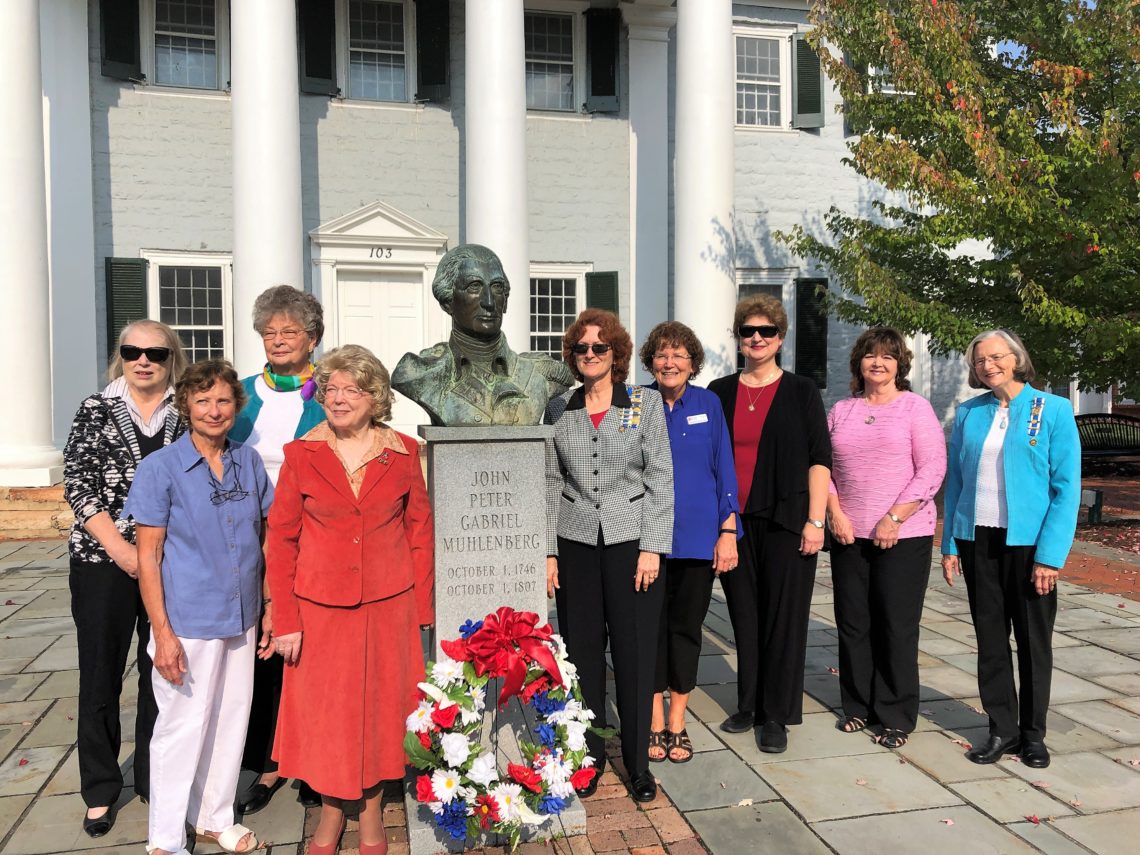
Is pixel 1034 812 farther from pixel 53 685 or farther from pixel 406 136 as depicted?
pixel 406 136

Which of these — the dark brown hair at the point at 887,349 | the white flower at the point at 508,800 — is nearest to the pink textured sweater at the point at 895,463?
the dark brown hair at the point at 887,349

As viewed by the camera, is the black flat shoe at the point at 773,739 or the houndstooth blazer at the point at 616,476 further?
the black flat shoe at the point at 773,739

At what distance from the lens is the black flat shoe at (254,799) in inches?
150

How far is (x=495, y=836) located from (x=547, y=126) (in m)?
12.2

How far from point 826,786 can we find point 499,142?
9622mm

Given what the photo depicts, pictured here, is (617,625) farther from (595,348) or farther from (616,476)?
(595,348)

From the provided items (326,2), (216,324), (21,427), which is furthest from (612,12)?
(21,427)

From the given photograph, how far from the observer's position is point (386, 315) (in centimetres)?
1335

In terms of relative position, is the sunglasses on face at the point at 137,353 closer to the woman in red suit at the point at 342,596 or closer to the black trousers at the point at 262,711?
the woman in red suit at the point at 342,596

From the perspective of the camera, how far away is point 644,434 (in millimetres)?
3816

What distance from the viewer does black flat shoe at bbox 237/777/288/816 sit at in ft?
12.5

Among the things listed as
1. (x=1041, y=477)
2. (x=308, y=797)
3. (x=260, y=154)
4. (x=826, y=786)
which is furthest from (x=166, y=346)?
(x=260, y=154)

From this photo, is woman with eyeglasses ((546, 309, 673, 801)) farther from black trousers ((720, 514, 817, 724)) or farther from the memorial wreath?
black trousers ((720, 514, 817, 724))

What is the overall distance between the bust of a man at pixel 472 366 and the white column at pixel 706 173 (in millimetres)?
8957
